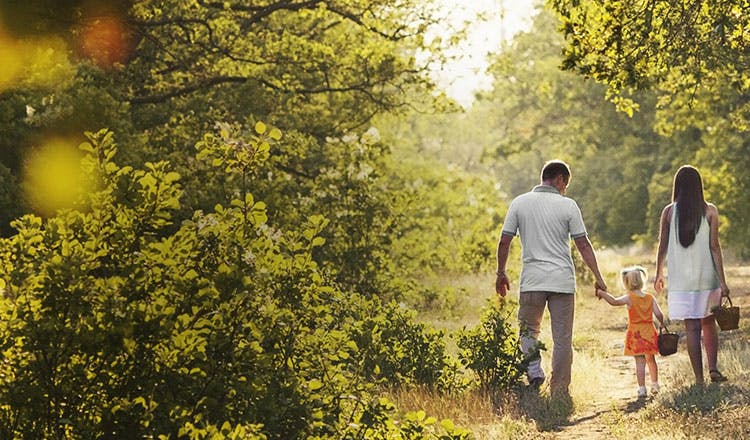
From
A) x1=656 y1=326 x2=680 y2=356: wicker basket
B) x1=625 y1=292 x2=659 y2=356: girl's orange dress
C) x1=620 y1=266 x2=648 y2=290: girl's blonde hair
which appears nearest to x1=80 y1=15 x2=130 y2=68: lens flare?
x1=620 y1=266 x2=648 y2=290: girl's blonde hair

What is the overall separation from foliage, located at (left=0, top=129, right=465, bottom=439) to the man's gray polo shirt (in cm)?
399

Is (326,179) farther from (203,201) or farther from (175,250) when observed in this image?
(175,250)

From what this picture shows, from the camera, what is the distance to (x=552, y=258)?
9.50 metres

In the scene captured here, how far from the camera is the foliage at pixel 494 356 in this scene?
9617 mm

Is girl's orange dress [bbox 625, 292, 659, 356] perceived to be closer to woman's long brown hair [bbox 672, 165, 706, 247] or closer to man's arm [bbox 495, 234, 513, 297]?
woman's long brown hair [bbox 672, 165, 706, 247]

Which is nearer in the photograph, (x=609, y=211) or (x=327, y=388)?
(x=327, y=388)

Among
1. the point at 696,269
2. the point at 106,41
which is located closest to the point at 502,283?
the point at 696,269

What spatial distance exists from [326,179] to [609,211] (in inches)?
1204

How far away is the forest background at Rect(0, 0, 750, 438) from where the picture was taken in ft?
16.4

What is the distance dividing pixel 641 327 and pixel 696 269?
2.78 ft

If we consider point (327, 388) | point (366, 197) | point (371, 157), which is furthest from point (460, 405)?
point (371, 157)

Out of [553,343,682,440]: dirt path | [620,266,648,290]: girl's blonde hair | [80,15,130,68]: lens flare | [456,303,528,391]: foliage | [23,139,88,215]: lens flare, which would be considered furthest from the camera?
[80,15,130,68]: lens flare

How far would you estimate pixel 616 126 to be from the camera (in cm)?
A: 4425

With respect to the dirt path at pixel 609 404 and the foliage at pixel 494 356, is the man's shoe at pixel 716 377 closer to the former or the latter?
the dirt path at pixel 609 404
